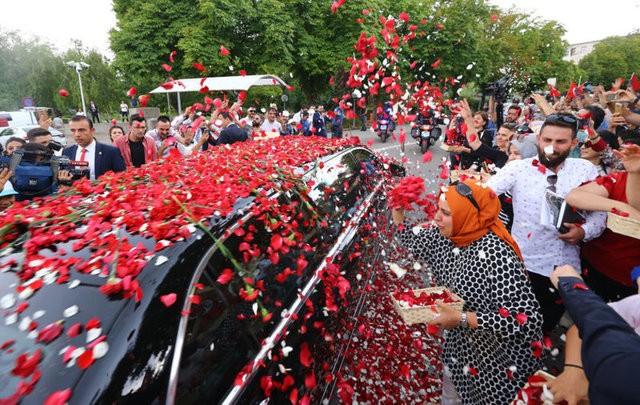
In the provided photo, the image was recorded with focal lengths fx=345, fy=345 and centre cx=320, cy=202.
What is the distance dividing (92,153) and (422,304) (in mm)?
5076

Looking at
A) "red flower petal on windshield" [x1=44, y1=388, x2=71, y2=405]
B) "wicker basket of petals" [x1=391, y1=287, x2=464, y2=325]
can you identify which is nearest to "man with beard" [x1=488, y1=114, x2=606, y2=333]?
"wicker basket of petals" [x1=391, y1=287, x2=464, y2=325]

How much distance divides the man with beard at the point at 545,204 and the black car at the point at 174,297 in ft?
5.36

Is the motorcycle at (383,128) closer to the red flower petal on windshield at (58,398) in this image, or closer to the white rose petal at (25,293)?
the white rose petal at (25,293)

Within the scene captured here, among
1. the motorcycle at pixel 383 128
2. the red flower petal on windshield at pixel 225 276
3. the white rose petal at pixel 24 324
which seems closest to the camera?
the white rose petal at pixel 24 324

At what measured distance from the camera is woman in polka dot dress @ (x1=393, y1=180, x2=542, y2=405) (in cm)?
199

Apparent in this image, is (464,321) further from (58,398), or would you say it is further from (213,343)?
(58,398)

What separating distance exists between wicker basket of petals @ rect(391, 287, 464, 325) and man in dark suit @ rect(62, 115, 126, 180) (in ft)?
15.2

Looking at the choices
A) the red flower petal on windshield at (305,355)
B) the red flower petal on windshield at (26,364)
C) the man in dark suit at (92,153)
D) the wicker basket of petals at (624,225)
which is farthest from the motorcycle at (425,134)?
the red flower petal on windshield at (26,364)

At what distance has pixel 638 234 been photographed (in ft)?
6.84

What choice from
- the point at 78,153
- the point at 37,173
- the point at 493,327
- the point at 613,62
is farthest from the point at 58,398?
the point at 613,62

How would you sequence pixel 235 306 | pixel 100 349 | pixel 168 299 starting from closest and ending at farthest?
pixel 100 349 < pixel 168 299 < pixel 235 306

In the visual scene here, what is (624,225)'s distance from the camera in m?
2.14

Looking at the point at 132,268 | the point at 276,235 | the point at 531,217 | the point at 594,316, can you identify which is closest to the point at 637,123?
the point at 531,217

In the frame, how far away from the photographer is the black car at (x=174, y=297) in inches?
51.8
